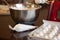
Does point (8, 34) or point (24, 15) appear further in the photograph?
point (24, 15)

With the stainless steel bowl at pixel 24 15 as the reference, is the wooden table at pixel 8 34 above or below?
below

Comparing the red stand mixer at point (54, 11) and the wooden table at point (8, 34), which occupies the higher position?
the red stand mixer at point (54, 11)

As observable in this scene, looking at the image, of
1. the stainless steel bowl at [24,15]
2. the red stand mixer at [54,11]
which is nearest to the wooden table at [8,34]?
the stainless steel bowl at [24,15]

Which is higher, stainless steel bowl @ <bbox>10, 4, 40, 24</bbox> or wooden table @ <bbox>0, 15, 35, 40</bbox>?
stainless steel bowl @ <bbox>10, 4, 40, 24</bbox>

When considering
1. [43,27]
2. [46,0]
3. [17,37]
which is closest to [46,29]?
[43,27]

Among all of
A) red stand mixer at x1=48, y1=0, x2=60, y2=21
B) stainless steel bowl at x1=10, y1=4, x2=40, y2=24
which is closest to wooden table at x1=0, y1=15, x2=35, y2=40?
stainless steel bowl at x1=10, y1=4, x2=40, y2=24

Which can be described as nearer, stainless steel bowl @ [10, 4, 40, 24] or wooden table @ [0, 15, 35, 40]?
wooden table @ [0, 15, 35, 40]

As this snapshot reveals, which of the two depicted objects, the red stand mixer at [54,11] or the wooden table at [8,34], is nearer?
the wooden table at [8,34]

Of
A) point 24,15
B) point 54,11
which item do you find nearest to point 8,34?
point 24,15

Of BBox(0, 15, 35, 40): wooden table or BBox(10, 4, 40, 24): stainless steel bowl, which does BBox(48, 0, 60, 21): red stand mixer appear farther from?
BBox(0, 15, 35, 40): wooden table

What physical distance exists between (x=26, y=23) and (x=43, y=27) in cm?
18

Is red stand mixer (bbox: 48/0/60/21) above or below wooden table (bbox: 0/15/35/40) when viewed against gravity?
above

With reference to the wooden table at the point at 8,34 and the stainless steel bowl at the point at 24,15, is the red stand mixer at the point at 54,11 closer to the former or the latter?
the stainless steel bowl at the point at 24,15

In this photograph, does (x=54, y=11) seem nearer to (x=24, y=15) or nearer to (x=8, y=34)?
(x=24, y=15)
